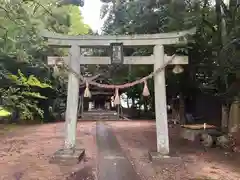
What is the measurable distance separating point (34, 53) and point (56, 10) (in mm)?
6886

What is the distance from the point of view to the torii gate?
770cm

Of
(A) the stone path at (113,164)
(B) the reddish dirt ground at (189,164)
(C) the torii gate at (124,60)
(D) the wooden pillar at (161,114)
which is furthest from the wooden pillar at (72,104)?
(D) the wooden pillar at (161,114)

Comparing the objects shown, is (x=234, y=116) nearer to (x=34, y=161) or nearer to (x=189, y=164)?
(x=189, y=164)

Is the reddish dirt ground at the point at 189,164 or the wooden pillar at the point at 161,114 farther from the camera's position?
the wooden pillar at the point at 161,114

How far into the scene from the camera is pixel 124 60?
25.5ft

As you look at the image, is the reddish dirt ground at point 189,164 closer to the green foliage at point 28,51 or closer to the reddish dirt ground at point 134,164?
the reddish dirt ground at point 134,164

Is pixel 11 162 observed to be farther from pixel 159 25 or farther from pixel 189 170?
pixel 159 25

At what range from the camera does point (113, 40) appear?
Answer: 7750mm

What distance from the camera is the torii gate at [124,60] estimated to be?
25.3ft

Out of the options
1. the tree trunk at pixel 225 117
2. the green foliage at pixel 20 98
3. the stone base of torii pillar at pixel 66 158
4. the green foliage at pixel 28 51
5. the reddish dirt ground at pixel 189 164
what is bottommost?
the reddish dirt ground at pixel 189 164

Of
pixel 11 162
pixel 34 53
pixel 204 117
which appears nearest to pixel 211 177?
pixel 11 162

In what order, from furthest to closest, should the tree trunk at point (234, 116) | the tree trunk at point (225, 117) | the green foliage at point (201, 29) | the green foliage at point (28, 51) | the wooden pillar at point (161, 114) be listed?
the tree trunk at point (225, 117) → the tree trunk at point (234, 116) → the green foliage at point (201, 29) → the wooden pillar at point (161, 114) → the green foliage at point (28, 51)

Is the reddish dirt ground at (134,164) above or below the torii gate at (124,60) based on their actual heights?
below

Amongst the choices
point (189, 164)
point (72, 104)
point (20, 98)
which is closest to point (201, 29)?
point (189, 164)
